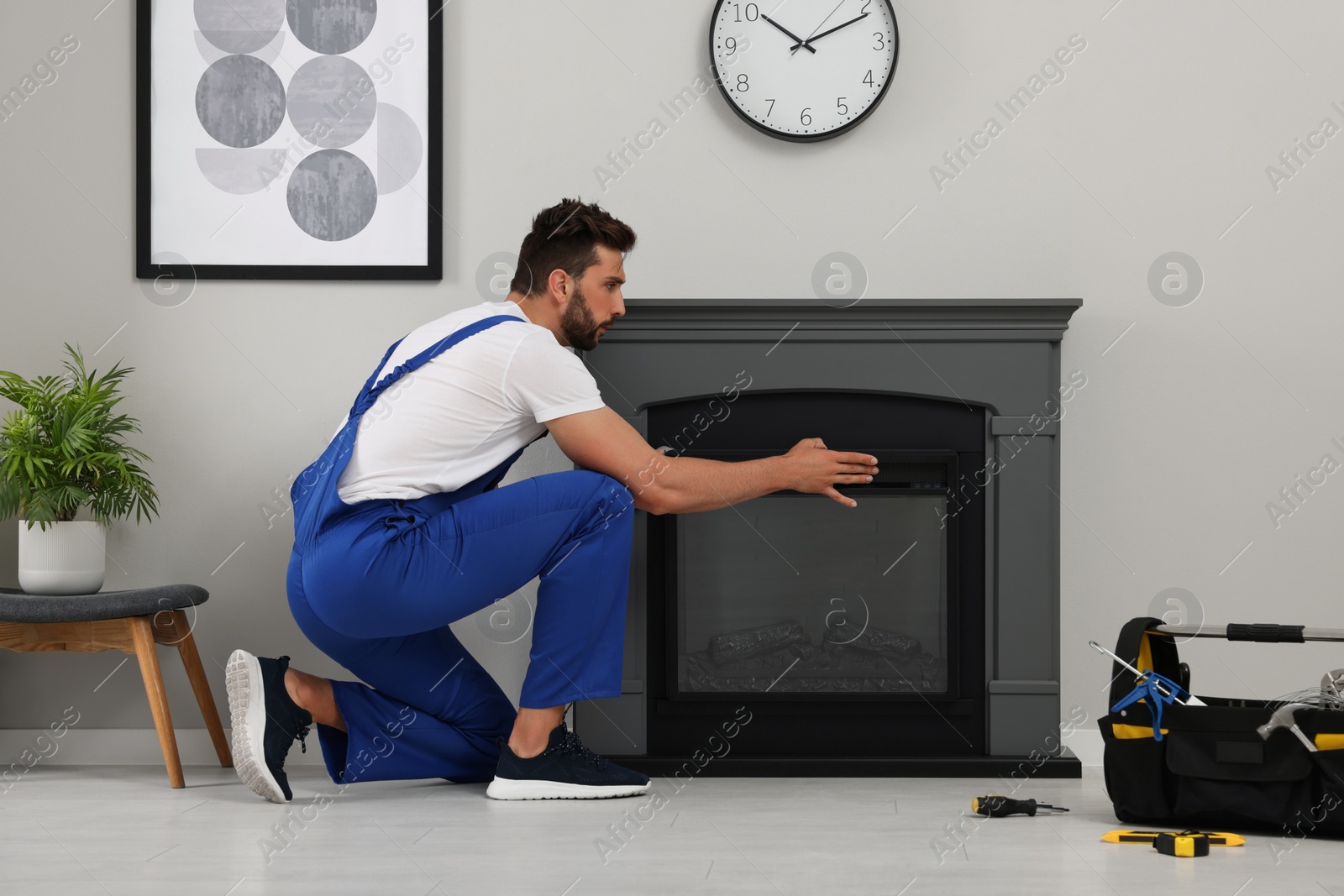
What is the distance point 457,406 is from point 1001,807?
3.64 feet

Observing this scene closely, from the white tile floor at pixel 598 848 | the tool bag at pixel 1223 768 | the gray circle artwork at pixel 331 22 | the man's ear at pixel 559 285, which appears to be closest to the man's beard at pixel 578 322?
the man's ear at pixel 559 285

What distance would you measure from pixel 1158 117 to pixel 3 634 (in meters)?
2.67

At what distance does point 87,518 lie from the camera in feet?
7.75

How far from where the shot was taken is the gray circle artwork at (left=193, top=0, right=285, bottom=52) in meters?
2.55

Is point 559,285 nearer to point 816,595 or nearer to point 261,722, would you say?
point 816,595

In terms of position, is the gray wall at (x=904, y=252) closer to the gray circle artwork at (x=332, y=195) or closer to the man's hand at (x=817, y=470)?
the gray circle artwork at (x=332, y=195)

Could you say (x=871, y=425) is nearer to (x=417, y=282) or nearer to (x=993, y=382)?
(x=993, y=382)

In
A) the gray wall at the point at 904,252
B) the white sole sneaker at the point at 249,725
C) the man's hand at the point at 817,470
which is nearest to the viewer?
the white sole sneaker at the point at 249,725

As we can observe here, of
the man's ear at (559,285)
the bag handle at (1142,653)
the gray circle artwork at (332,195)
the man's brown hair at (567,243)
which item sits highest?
the gray circle artwork at (332,195)

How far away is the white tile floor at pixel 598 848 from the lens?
137 cm

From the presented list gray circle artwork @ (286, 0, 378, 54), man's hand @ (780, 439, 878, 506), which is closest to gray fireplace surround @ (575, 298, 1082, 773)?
man's hand @ (780, 439, 878, 506)

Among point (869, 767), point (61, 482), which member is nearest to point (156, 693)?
point (61, 482)

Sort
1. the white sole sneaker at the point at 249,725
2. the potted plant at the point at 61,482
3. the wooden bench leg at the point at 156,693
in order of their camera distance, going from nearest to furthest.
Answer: the white sole sneaker at the point at 249,725 → the wooden bench leg at the point at 156,693 → the potted plant at the point at 61,482

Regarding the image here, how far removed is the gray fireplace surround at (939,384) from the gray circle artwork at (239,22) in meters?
1.12
